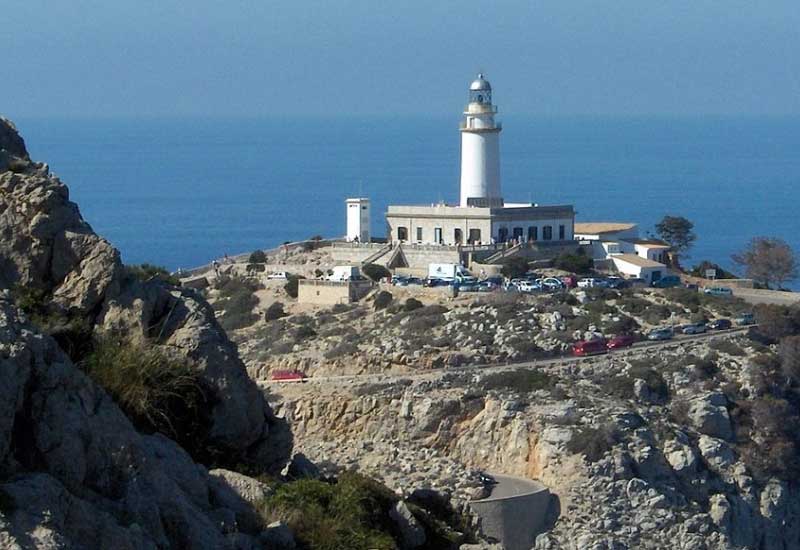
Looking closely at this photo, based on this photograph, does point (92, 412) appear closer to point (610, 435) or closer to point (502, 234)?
point (610, 435)

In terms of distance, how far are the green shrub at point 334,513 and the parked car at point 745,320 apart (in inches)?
1283

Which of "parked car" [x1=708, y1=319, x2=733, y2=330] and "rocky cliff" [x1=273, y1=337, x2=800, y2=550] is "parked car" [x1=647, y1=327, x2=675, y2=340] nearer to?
"parked car" [x1=708, y1=319, x2=733, y2=330]

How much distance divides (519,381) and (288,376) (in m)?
5.35

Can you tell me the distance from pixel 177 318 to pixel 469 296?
108ft

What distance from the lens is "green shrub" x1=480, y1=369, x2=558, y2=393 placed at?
135 ft

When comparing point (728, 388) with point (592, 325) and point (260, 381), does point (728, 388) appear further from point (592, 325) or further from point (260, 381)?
point (260, 381)

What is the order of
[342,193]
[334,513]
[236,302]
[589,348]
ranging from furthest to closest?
[342,193], [236,302], [589,348], [334,513]

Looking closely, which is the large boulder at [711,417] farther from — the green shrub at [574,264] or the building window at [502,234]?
the building window at [502,234]

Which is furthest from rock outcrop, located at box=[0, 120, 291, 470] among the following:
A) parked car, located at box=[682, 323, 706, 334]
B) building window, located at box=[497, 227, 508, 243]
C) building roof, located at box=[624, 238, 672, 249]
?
building roof, located at box=[624, 238, 672, 249]

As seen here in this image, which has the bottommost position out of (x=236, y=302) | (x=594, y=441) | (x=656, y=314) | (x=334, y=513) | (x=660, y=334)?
(x=594, y=441)

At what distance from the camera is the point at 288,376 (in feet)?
144

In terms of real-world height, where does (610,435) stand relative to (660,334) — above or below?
below

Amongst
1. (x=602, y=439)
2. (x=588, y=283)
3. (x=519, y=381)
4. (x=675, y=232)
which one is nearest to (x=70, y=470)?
(x=602, y=439)

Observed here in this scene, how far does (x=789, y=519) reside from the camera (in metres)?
39.0
